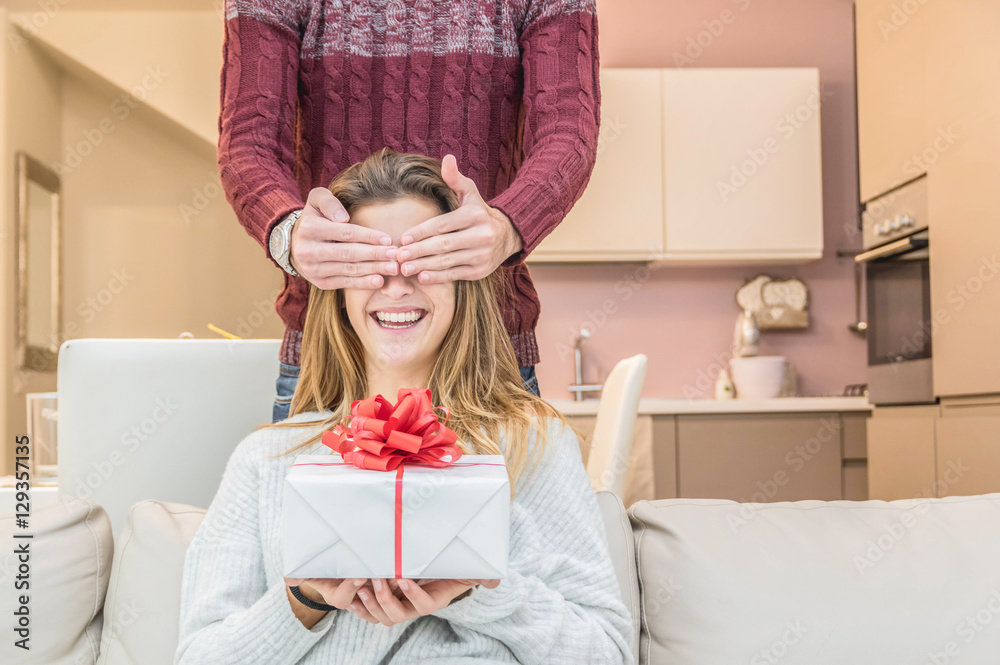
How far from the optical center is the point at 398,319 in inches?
42.5

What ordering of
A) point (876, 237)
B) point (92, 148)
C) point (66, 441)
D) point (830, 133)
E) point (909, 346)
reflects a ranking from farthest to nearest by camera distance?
point (92, 148) < point (830, 133) < point (876, 237) < point (909, 346) < point (66, 441)

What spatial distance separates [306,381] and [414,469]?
513 mm

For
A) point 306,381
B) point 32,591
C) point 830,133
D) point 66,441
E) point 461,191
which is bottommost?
point 32,591

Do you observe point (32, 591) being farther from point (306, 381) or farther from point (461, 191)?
point (461, 191)

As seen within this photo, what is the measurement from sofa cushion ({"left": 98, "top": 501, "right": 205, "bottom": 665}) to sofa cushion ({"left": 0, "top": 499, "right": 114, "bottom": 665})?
3 cm

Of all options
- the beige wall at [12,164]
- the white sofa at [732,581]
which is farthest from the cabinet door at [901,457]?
the beige wall at [12,164]

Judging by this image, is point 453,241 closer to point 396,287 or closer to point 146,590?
point 396,287

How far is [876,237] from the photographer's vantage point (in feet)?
9.34

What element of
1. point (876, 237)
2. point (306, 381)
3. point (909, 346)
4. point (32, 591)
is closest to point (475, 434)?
point (306, 381)

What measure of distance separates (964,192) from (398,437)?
7.17 ft

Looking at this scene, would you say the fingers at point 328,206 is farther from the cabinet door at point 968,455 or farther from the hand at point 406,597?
the cabinet door at point 968,455

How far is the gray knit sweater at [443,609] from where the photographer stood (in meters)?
0.89

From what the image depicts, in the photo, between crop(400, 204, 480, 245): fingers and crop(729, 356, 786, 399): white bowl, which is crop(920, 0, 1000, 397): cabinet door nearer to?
crop(729, 356, 786, 399): white bowl

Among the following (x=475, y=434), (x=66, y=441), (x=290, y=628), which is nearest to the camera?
(x=290, y=628)
